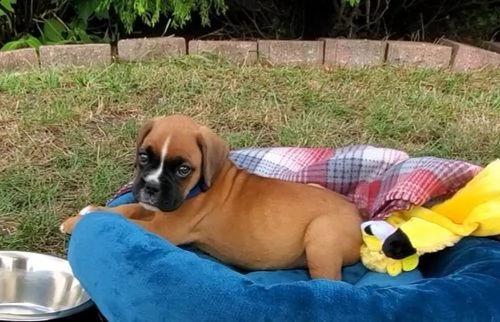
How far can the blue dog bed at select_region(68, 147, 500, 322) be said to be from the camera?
7.57ft

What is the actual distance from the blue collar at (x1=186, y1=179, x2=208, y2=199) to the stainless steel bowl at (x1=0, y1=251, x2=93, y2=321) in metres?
0.53

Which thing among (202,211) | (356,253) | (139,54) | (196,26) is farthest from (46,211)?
(196,26)

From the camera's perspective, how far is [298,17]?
6.05 meters

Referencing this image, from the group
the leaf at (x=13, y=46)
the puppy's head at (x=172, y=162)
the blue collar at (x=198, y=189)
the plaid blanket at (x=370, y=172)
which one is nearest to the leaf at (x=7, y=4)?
the leaf at (x=13, y=46)

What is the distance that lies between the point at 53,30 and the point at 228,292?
12.2 feet

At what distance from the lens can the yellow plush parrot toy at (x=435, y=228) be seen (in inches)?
112

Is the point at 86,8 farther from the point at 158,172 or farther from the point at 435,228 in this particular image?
the point at 435,228

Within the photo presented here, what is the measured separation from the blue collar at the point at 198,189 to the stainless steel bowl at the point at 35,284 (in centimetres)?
53

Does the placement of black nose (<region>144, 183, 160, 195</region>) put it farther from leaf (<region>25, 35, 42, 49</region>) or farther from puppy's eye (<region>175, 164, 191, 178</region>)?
leaf (<region>25, 35, 42, 49</region>)

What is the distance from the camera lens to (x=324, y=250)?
285 cm

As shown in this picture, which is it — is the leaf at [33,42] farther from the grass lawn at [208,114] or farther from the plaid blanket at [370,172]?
the plaid blanket at [370,172]

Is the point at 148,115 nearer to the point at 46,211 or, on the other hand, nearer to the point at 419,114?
the point at 46,211

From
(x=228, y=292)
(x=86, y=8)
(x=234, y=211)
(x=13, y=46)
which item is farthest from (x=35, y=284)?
(x=86, y=8)

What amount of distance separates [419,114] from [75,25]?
2.50m
